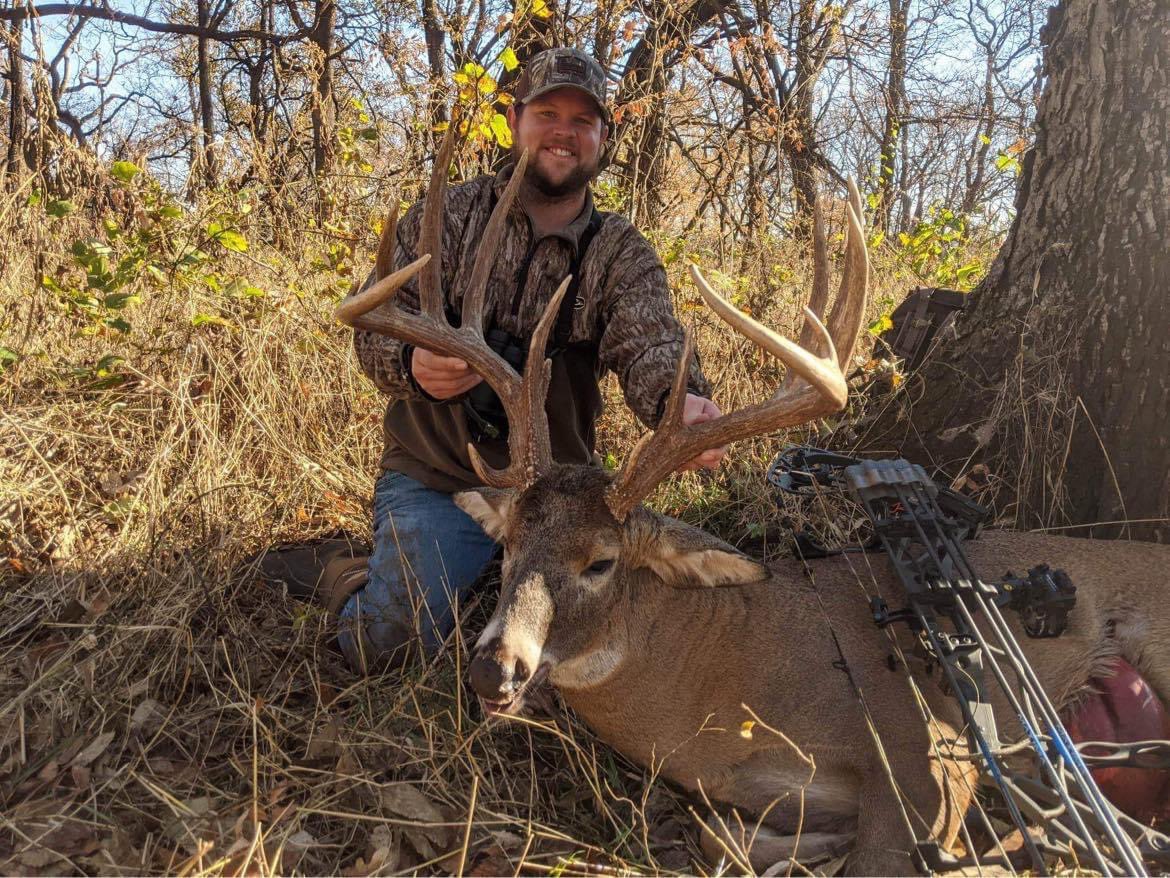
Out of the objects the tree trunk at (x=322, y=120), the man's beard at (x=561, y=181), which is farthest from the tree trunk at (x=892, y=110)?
the man's beard at (x=561, y=181)

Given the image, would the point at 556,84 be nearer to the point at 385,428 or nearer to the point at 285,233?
the point at 385,428

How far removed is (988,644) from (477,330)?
2023mm

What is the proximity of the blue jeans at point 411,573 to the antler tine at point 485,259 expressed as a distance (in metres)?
0.97

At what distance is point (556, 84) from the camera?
4.05 meters

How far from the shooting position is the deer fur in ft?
9.57

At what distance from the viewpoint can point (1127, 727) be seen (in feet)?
10.6

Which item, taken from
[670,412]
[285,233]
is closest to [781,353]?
[670,412]

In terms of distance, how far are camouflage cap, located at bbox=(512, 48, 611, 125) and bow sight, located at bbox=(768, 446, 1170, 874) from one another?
1.79 m

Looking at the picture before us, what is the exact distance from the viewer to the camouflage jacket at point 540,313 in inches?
157

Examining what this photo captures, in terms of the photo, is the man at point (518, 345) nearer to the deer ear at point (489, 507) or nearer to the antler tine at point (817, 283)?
the deer ear at point (489, 507)

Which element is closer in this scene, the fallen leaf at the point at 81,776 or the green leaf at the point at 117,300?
the fallen leaf at the point at 81,776

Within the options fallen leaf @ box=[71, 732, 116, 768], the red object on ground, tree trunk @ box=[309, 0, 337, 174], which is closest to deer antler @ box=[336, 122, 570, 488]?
fallen leaf @ box=[71, 732, 116, 768]

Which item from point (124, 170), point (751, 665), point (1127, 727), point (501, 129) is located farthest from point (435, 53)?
point (1127, 727)

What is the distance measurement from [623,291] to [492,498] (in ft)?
4.02
